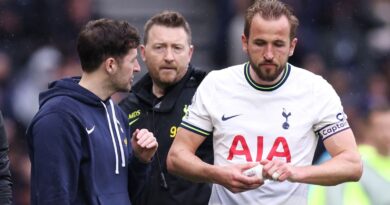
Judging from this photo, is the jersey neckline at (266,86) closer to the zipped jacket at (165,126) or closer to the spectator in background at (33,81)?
the zipped jacket at (165,126)

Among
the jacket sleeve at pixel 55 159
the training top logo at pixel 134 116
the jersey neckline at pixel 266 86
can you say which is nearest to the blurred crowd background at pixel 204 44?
the training top logo at pixel 134 116

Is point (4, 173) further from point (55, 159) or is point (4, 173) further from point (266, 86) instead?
point (266, 86)

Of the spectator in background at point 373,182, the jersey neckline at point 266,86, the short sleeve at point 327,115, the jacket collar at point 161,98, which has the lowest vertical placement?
the spectator in background at point 373,182

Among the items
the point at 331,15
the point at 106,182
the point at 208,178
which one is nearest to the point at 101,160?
the point at 106,182

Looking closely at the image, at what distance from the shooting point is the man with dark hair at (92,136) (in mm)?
5129

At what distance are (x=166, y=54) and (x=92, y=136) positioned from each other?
1.31m

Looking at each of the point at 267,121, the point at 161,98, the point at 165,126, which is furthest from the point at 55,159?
the point at 161,98

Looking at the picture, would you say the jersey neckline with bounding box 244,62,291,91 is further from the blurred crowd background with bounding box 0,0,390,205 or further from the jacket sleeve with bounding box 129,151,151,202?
the blurred crowd background with bounding box 0,0,390,205

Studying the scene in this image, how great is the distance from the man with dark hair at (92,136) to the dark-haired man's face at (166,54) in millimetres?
797

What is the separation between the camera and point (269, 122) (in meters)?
5.58

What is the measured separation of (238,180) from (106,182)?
0.66 metres

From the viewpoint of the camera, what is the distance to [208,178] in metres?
5.45

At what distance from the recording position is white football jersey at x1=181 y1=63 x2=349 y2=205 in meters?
5.55

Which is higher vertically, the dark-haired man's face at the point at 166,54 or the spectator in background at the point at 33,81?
the dark-haired man's face at the point at 166,54
